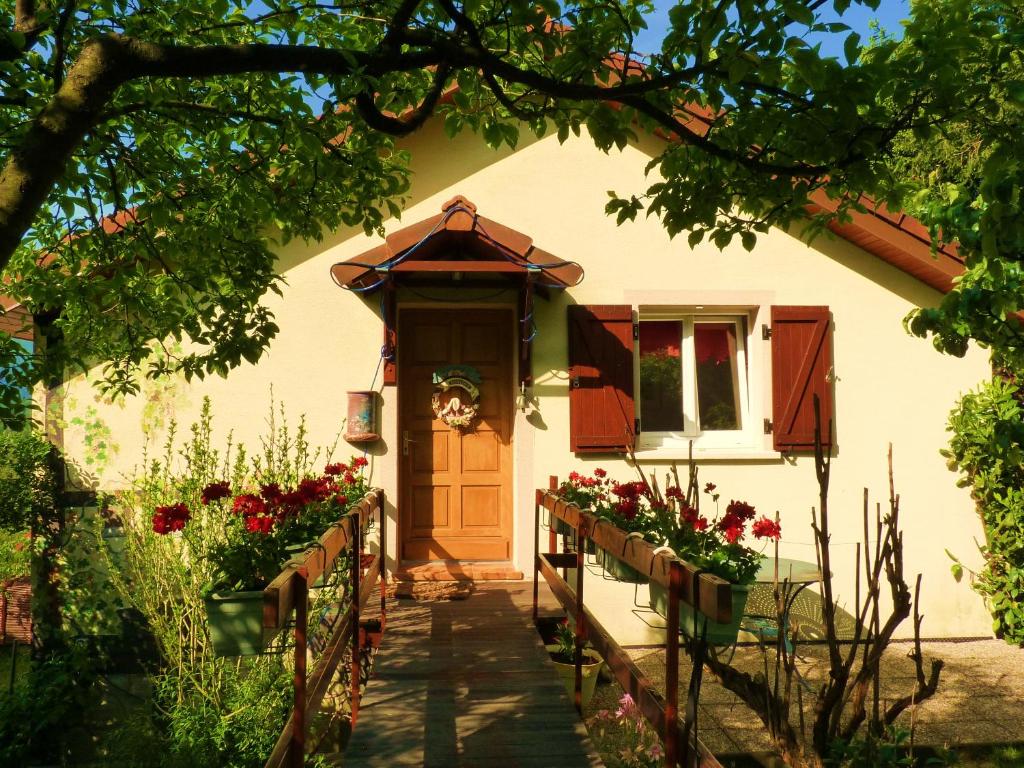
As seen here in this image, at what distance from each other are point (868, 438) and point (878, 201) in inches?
164

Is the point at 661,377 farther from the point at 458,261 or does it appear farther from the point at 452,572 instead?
the point at 452,572

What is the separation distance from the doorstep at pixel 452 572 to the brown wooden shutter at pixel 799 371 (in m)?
2.44

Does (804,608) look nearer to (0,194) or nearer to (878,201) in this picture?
(878,201)

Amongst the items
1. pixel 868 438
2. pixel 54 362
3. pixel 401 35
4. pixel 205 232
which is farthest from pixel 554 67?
pixel 868 438

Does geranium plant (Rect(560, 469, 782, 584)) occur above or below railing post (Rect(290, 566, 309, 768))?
above

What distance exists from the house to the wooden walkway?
1.38 metres

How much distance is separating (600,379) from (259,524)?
4.10 metres

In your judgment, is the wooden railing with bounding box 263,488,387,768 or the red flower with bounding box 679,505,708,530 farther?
the red flower with bounding box 679,505,708,530

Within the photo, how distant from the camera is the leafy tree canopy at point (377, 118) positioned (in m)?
2.61

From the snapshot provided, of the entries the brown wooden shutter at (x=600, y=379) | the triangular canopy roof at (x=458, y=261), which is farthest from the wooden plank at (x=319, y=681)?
the brown wooden shutter at (x=600, y=379)

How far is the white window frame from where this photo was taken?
715 centimetres

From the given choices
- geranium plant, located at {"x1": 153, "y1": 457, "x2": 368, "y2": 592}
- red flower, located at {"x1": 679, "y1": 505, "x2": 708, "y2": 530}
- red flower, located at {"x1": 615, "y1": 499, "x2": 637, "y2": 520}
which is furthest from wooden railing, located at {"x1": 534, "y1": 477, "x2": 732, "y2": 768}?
geranium plant, located at {"x1": 153, "y1": 457, "x2": 368, "y2": 592}

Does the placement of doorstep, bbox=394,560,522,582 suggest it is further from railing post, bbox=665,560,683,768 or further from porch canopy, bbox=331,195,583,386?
railing post, bbox=665,560,683,768

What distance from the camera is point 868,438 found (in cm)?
718
